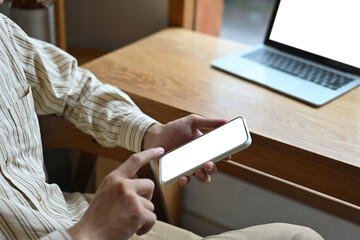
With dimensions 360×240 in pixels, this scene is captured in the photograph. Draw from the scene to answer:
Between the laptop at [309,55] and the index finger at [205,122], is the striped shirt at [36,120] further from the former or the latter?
the laptop at [309,55]

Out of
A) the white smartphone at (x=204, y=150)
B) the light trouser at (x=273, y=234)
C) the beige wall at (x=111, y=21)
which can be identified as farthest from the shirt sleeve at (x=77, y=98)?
the beige wall at (x=111, y=21)

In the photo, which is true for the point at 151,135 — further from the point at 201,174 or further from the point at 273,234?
the point at 273,234

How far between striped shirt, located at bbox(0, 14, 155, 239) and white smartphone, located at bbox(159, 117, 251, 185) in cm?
14

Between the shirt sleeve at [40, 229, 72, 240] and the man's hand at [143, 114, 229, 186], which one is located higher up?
the man's hand at [143, 114, 229, 186]

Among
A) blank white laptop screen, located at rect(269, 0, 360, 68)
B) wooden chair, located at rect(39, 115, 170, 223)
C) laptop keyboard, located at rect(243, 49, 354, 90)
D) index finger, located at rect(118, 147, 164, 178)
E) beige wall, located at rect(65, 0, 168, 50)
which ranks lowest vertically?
wooden chair, located at rect(39, 115, 170, 223)

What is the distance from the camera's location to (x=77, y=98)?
1018mm

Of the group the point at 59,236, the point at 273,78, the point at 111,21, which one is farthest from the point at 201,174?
the point at 111,21

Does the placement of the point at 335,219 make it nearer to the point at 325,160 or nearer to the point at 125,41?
the point at 325,160

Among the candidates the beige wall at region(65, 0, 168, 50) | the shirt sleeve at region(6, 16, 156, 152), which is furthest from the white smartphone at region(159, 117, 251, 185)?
the beige wall at region(65, 0, 168, 50)

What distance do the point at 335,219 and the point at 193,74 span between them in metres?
0.57

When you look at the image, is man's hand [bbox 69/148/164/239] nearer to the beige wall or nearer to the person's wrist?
the person's wrist

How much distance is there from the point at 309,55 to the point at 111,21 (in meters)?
0.73

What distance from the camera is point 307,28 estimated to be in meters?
1.17

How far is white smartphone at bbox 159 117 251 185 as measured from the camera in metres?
0.78
